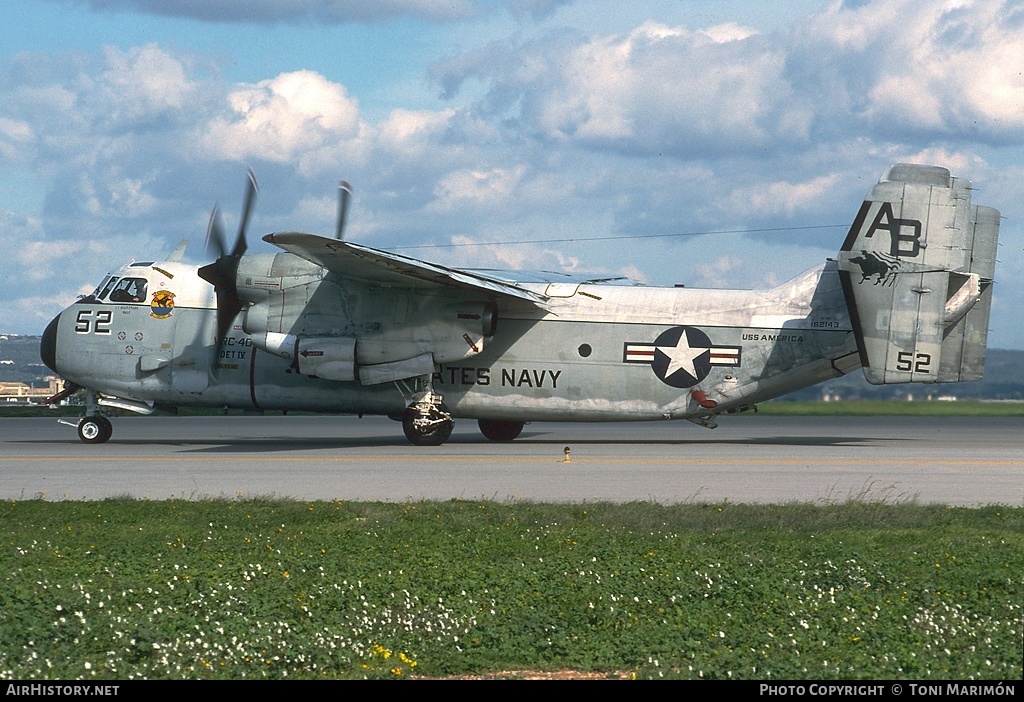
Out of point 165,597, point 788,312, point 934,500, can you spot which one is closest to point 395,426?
point 788,312

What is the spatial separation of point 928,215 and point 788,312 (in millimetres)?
3988

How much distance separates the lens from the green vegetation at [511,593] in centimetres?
792

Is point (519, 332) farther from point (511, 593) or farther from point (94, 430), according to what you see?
point (511, 593)

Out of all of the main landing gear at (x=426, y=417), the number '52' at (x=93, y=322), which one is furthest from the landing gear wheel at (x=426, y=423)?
the number '52' at (x=93, y=322)

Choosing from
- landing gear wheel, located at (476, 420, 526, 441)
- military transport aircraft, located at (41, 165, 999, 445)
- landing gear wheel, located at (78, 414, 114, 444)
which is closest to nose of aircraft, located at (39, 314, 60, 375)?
military transport aircraft, located at (41, 165, 999, 445)

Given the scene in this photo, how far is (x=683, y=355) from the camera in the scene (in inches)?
1040

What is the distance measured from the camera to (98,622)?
8742 mm

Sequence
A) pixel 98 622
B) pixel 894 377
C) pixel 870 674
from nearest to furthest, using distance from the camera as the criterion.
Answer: pixel 870 674 → pixel 98 622 → pixel 894 377

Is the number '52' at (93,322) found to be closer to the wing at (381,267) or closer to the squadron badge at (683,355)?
the wing at (381,267)

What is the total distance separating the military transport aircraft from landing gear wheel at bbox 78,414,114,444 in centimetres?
5

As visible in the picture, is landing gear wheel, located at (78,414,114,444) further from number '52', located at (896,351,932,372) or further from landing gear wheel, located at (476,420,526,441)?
number '52', located at (896,351,932,372)

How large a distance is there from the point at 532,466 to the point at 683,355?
6.82 m

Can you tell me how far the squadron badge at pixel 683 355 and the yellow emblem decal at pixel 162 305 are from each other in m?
12.3

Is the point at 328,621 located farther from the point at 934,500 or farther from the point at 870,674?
the point at 934,500
